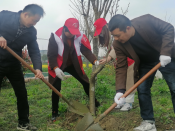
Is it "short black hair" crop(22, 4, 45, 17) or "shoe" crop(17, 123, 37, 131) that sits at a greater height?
"short black hair" crop(22, 4, 45, 17)

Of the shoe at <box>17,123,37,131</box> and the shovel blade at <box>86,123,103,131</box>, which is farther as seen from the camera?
the shoe at <box>17,123,37,131</box>

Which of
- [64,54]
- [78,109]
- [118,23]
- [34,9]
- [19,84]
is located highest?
[34,9]

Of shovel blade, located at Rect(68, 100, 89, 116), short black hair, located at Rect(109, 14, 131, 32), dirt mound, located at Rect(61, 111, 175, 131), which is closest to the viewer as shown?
short black hair, located at Rect(109, 14, 131, 32)

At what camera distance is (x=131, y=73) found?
355 centimetres

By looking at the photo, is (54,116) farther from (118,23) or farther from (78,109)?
(118,23)

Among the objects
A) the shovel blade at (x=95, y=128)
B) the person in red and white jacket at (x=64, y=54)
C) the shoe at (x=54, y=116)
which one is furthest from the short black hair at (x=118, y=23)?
the shoe at (x=54, y=116)

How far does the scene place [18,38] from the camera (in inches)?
99.9

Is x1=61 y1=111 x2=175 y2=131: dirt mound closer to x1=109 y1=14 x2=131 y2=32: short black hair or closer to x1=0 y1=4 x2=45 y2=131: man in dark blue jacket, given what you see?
x1=0 y1=4 x2=45 y2=131: man in dark blue jacket

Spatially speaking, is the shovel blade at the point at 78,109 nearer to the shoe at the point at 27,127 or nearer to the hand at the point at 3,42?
the shoe at the point at 27,127

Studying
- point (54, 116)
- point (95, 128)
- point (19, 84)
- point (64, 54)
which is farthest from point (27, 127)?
point (64, 54)

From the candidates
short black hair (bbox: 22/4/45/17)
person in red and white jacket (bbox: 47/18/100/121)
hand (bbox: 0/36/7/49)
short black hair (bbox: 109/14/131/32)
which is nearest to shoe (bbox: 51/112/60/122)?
person in red and white jacket (bbox: 47/18/100/121)

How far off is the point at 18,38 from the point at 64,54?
0.83m

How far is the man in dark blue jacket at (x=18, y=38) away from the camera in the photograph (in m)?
2.45

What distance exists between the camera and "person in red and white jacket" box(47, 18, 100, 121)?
303cm
